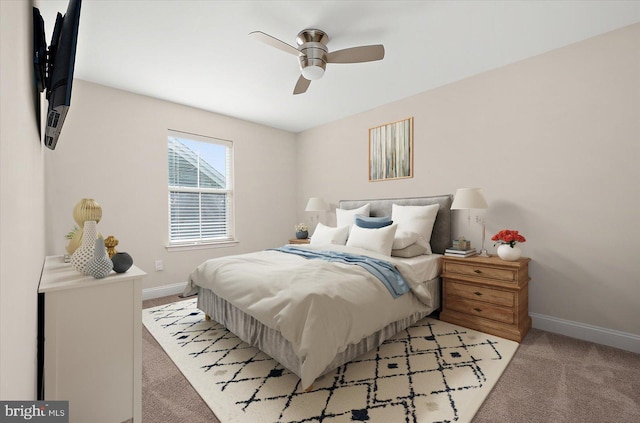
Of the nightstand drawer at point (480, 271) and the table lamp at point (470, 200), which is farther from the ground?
the table lamp at point (470, 200)

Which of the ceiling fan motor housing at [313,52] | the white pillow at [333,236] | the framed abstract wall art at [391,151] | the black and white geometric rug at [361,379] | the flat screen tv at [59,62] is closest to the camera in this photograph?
the flat screen tv at [59,62]

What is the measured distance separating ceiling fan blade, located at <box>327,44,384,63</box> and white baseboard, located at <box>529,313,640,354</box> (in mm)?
2936

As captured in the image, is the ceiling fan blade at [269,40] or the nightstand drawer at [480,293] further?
the nightstand drawer at [480,293]

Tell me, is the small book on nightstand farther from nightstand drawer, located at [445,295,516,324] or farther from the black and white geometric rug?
the black and white geometric rug

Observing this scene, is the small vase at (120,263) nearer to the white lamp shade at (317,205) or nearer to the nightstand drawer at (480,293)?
the nightstand drawer at (480,293)

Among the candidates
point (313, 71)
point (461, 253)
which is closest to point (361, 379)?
point (461, 253)

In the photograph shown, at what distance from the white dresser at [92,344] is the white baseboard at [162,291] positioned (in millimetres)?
2531

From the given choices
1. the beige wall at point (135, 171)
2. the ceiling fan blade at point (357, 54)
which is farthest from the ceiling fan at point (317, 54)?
the beige wall at point (135, 171)

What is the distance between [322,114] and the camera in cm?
452

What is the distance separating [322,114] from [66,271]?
3810 mm

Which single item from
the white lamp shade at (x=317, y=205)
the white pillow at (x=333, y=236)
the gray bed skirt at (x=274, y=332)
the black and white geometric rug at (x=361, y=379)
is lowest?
the black and white geometric rug at (x=361, y=379)

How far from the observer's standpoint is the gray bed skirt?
193 cm

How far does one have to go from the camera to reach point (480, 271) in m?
2.74

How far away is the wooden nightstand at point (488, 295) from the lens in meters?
2.54
